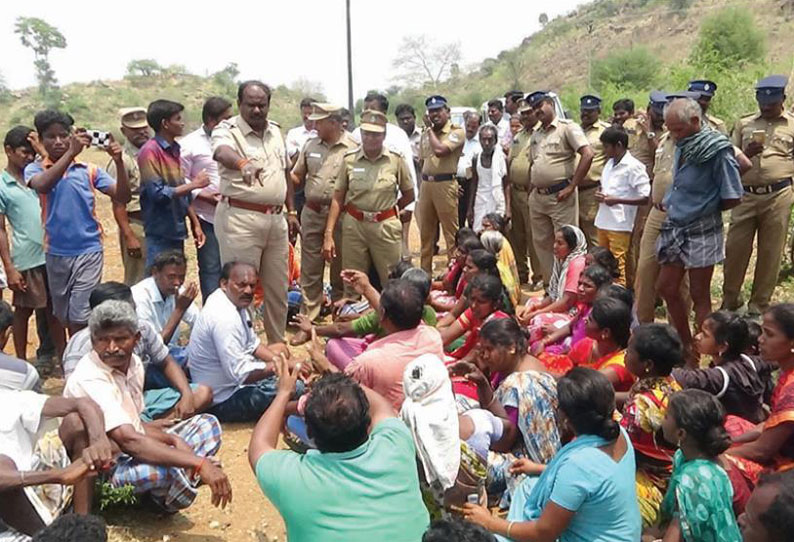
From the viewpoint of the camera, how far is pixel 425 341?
3955 millimetres

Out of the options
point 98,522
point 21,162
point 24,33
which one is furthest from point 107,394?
point 24,33

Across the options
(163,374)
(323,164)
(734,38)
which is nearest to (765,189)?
(323,164)

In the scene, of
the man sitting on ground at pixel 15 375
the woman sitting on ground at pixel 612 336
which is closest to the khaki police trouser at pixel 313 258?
the woman sitting on ground at pixel 612 336

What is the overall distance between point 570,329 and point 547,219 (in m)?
2.31

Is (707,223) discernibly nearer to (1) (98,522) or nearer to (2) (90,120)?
(1) (98,522)

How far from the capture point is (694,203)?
5.01m

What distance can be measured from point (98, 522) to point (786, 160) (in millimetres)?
6131

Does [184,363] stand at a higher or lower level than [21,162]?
lower

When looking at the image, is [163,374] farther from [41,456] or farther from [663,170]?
[663,170]

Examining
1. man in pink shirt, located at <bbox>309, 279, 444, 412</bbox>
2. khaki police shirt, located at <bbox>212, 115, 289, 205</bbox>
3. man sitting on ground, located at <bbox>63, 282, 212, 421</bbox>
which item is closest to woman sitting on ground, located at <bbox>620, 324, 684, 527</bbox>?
man in pink shirt, located at <bbox>309, 279, 444, 412</bbox>

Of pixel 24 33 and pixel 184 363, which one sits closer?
pixel 184 363

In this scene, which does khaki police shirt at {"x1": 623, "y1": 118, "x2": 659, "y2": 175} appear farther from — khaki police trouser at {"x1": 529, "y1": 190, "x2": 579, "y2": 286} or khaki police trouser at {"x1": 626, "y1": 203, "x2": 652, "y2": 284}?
khaki police trouser at {"x1": 529, "y1": 190, "x2": 579, "y2": 286}

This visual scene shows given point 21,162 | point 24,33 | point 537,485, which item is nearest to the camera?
point 537,485

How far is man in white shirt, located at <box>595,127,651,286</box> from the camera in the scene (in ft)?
22.0
